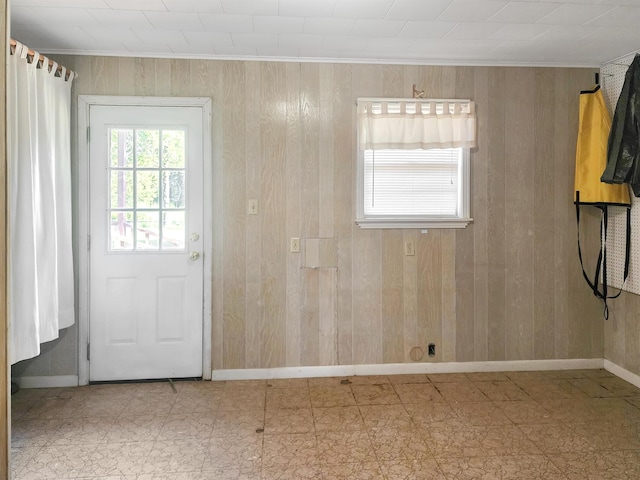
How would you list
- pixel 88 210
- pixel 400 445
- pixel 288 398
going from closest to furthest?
pixel 400 445
pixel 288 398
pixel 88 210

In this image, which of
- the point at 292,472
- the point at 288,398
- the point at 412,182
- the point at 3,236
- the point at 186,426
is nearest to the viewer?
the point at 3,236

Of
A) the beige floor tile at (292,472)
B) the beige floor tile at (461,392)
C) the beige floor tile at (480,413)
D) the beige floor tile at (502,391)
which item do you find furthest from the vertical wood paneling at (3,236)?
the beige floor tile at (502,391)

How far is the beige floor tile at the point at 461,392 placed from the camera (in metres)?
2.91

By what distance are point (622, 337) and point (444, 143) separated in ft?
6.42

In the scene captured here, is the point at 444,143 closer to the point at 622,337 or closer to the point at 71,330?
the point at 622,337

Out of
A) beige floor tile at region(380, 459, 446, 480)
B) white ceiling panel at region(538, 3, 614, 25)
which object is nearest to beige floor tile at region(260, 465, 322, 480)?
beige floor tile at region(380, 459, 446, 480)

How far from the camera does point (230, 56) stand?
314cm

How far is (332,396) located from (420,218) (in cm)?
141

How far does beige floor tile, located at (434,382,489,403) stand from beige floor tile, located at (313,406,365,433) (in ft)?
2.17

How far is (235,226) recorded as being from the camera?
10.5 feet

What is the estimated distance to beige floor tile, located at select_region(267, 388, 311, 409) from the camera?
9.31ft

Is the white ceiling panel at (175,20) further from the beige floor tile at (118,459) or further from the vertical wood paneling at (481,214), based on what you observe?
the beige floor tile at (118,459)

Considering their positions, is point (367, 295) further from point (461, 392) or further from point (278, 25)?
point (278, 25)

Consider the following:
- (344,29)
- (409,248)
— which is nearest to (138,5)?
(344,29)
